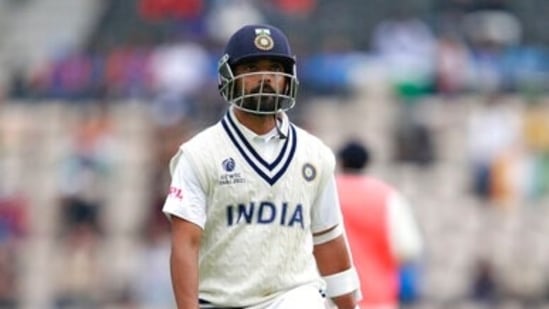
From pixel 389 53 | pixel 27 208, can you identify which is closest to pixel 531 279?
pixel 389 53

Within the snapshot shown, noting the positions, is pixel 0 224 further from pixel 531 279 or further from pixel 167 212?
pixel 167 212

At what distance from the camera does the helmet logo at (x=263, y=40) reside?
304 inches

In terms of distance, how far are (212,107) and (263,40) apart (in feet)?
44.6

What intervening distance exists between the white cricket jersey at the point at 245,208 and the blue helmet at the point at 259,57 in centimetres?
16

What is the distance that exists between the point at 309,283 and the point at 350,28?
15527 mm

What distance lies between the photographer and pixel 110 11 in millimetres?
25547

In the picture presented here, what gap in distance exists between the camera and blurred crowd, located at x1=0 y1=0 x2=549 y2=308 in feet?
68.2

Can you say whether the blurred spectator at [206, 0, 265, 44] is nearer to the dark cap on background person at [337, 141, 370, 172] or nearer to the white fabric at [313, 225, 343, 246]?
the dark cap on background person at [337, 141, 370, 172]

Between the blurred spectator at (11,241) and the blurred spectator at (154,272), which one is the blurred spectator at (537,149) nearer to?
the blurred spectator at (154,272)

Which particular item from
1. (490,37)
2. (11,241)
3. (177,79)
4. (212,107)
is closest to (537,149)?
(490,37)

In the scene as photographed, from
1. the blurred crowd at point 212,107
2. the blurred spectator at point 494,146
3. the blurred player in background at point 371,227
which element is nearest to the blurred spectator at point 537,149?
the blurred crowd at point 212,107

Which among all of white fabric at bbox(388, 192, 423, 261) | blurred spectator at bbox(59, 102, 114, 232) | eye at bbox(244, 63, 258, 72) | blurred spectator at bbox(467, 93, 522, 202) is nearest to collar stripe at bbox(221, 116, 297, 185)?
eye at bbox(244, 63, 258, 72)

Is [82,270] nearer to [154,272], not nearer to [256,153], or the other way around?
[154,272]

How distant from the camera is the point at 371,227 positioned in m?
12.0
